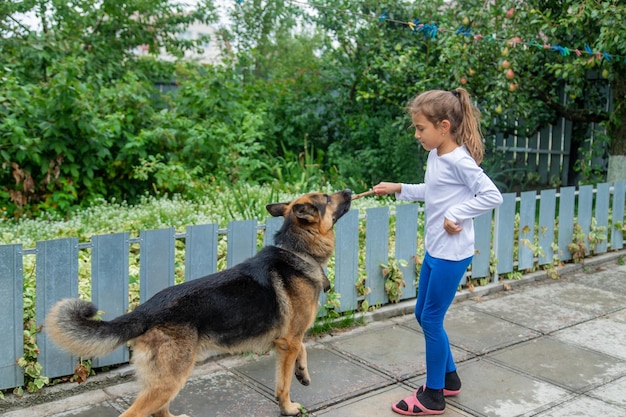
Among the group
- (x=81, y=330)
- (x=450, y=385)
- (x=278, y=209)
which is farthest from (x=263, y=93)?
(x=81, y=330)

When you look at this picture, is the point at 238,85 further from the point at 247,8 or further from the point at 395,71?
the point at 247,8

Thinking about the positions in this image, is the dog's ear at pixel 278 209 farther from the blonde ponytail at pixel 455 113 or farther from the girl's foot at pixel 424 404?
the girl's foot at pixel 424 404

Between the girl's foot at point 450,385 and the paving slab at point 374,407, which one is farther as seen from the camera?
the girl's foot at point 450,385

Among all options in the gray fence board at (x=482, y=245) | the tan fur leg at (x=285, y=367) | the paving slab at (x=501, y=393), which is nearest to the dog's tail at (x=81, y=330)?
the tan fur leg at (x=285, y=367)

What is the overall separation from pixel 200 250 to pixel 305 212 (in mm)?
1174

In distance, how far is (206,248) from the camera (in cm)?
464

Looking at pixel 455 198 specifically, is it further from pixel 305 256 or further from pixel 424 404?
pixel 424 404

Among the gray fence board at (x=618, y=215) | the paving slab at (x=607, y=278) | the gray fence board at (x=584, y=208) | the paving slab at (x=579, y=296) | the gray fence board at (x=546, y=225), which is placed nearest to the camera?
the paving slab at (x=579, y=296)

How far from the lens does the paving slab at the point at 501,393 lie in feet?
12.7

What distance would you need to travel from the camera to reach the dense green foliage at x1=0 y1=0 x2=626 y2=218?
773cm

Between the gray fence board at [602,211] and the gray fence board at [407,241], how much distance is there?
2.90 metres

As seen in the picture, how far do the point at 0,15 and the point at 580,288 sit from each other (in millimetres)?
9295

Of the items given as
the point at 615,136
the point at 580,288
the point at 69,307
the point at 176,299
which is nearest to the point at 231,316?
the point at 176,299

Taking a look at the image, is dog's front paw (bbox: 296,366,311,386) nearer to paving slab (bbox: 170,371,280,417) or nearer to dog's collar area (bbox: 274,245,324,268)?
paving slab (bbox: 170,371,280,417)
